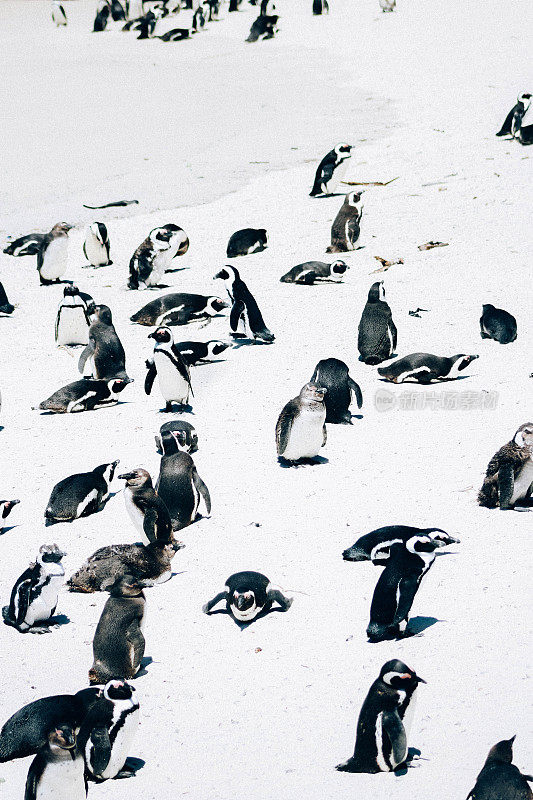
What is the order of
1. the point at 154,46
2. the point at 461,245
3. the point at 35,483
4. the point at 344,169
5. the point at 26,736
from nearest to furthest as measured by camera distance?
the point at 26,736 → the point at 35,483 → the point at 461,245 → the point at 344,169 → the point at 154,46

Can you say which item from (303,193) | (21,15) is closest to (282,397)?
(303,193)

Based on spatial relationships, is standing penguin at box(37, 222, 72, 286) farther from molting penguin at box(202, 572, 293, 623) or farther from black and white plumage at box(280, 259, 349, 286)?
molting penguin at box(202, 572, 293, 623)

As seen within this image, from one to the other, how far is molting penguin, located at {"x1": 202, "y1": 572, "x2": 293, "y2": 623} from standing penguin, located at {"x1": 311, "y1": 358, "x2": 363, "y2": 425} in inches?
92.6

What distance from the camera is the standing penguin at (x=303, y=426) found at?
21.8 feet

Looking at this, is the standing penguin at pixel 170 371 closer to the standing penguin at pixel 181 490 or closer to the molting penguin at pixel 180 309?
the standing penguin at pixel 181 490

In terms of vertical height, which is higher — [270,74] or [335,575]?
[270,74]

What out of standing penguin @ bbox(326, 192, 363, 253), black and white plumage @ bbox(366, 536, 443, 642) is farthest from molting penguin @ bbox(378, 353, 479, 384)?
standing penguin @ bbox(326, 192, 363, 253)

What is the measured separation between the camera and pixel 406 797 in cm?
381

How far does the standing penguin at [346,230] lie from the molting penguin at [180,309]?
209 centimetres

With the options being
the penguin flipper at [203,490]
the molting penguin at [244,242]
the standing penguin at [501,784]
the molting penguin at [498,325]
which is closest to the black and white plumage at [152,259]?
the molting penguin at [244,242]

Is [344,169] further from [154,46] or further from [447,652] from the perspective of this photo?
[154,46]

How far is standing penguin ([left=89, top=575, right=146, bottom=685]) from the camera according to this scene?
4641 mm

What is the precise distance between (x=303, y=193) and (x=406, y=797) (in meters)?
10.9

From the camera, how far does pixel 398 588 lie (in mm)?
4777
